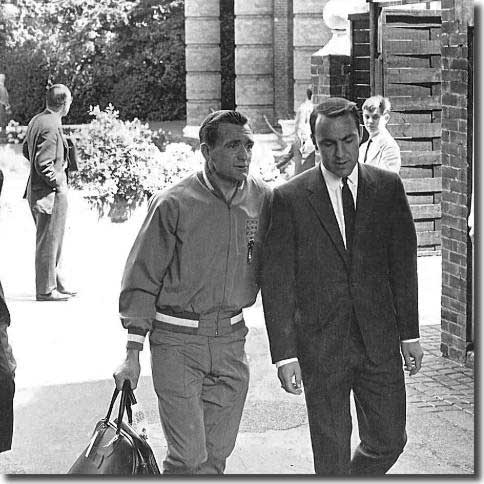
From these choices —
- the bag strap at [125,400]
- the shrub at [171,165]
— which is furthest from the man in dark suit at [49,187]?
the bag strap at [125,400]

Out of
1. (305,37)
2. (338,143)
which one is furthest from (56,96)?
(338,143)

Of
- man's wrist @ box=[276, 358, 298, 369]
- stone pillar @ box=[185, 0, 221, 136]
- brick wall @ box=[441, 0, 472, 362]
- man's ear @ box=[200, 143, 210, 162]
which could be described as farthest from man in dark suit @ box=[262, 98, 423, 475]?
brick wall @ box=[441, 0, 472, 362]

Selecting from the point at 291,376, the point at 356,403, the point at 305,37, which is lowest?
the point at 356,403

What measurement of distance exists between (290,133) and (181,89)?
499 mm

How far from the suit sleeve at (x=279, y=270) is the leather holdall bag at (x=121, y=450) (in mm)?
595

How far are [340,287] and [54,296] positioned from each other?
4.88ft

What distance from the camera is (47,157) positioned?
5023 mm

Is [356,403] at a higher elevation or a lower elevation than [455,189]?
lower

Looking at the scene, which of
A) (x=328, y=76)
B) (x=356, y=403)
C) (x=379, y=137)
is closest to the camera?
(x=356, y=403)

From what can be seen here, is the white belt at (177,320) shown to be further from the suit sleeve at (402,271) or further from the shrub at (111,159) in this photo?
the shrub at (111,159)

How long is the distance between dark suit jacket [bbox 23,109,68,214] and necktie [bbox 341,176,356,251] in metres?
1.32

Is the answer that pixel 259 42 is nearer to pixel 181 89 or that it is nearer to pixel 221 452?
pixel 181 89

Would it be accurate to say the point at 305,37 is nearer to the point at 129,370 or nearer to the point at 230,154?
the point at 230,154

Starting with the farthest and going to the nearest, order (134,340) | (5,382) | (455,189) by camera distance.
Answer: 1. (455,189)
2. (5,382)
3. (134,340)
